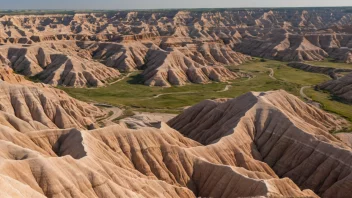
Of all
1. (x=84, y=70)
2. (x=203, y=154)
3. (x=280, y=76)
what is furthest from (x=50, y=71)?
(x=203, y=154)

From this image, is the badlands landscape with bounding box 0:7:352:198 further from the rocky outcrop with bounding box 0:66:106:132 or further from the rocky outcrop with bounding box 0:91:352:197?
the rocky outcrop with bounding box 0:66:106:132

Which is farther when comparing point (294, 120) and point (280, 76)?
point (280, 76)

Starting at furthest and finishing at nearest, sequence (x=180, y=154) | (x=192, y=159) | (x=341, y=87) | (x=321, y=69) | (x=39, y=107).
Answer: (x=321, y=69), (x=341, y=87), (x=39, y=107), (x=180, y=154), (x=192, y=159)

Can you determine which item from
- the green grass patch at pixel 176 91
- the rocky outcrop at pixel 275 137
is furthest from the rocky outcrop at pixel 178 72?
the rocky outcrop at pixel 275 137

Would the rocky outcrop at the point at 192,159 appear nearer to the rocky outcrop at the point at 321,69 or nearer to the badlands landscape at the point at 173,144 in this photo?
the badlands landscape at the point at 173,144

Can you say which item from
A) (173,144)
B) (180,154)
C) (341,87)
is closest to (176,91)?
(341,87)

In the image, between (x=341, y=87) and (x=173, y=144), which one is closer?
(x=173, y=144)

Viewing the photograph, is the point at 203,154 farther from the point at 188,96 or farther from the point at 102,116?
the point at 188,96

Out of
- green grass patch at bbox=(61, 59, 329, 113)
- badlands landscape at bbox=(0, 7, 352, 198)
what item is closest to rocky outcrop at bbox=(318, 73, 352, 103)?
badlands landscape at bbox=(0, 7, 352, 198)

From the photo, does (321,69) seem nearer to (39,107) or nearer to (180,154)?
(39,107)

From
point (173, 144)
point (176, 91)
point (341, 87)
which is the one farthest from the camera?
point (176, 91)

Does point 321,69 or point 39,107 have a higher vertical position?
point 39,107
